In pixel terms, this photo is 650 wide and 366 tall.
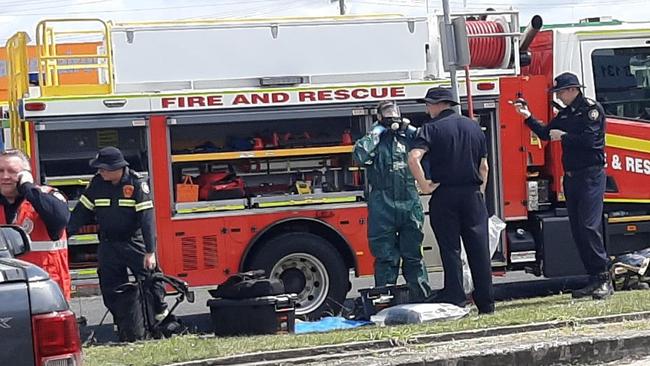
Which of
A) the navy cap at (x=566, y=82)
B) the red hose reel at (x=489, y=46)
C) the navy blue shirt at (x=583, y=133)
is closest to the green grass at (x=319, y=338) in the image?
the navy blue shirt at (x=583, y=133)

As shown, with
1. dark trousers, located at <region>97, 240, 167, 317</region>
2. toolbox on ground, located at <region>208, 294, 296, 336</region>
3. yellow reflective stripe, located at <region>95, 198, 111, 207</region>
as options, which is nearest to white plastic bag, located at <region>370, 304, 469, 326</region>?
toolbox on ground, located at <region>208, 294, 296, 336</region>

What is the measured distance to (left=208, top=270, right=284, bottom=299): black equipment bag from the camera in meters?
8.99

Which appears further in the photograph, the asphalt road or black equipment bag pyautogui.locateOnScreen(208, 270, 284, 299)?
the asphalt road

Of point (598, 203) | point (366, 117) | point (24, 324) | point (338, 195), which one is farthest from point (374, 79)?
point (24, 324)

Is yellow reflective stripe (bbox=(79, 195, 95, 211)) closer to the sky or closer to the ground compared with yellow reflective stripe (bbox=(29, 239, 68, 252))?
closer to the sky

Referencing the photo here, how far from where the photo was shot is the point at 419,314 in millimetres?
8797

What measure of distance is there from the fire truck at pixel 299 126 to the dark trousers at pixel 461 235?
4.46ft

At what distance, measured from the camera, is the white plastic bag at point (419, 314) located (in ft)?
28.8

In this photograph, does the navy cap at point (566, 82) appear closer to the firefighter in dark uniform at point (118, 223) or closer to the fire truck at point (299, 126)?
the fire truck at point (299, 126)

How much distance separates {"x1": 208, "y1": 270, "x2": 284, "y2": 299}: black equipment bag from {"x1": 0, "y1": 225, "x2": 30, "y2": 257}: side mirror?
12.9 ft

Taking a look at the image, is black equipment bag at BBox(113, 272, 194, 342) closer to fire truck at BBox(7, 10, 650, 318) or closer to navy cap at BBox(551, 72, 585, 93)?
fire truck at BBox(7, 10, 650, 318)

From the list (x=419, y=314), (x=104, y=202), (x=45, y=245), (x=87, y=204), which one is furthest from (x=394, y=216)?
(x=45, y=245)

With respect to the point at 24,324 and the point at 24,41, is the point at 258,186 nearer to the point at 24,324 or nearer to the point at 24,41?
the point at 24,41

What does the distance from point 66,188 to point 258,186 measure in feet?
5.89
